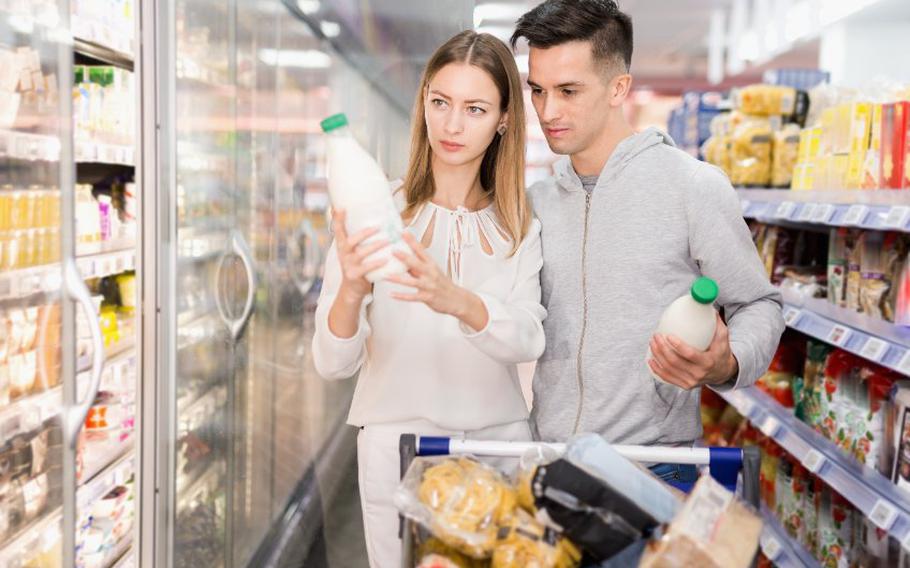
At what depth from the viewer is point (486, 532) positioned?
1321 millimetres

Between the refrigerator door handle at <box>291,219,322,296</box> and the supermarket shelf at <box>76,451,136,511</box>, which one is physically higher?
the refrigerator door handle at <box>291,219,322,296</box>

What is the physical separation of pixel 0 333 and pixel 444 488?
118 centimetres

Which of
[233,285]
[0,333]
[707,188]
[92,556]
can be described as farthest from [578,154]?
[92,556]

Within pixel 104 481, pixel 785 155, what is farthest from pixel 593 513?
pixel 785 155

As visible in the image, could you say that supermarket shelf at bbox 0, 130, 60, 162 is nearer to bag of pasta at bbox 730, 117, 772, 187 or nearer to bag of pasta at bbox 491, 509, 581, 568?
bag of pasta at bbox 491, 509, 581, 568

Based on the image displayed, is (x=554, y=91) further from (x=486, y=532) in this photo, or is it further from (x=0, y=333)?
(x=0, y=333)

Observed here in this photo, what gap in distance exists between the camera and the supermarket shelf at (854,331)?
103 inches

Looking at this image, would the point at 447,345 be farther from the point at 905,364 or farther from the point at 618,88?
the point at 905,364

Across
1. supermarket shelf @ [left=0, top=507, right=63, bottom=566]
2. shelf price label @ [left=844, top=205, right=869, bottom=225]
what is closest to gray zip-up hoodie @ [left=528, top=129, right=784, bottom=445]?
shelf price label @ [left=844, top=205, right=869, bottom=225]

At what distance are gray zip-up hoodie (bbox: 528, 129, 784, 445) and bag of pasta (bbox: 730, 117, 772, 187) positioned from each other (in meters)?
2.23

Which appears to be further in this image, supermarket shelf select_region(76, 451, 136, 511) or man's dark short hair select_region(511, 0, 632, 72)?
supermarket shelf select_region(76, 451, 136, 511)

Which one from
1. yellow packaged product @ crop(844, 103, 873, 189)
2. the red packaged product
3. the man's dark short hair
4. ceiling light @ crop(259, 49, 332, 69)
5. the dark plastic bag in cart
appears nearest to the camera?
the dark plastic bag in cart

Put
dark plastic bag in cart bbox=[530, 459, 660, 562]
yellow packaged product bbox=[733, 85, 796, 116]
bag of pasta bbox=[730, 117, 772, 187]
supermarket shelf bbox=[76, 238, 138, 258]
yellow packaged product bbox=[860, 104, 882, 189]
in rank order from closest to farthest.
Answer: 1. dark plastic bag in cart bbox=[530, 459, 660, 562]
2. yellow packaged product bbox=[860, 104, 882, 189]
3. supermarket shelf bbox=[76, 238, 138, 258]
4. bag of pasta bbox=[730, 117, 772, 187]
5. yellow packaged product bbox=[733, 85, 796, 116]

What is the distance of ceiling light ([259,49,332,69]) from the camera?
12.0 ft
